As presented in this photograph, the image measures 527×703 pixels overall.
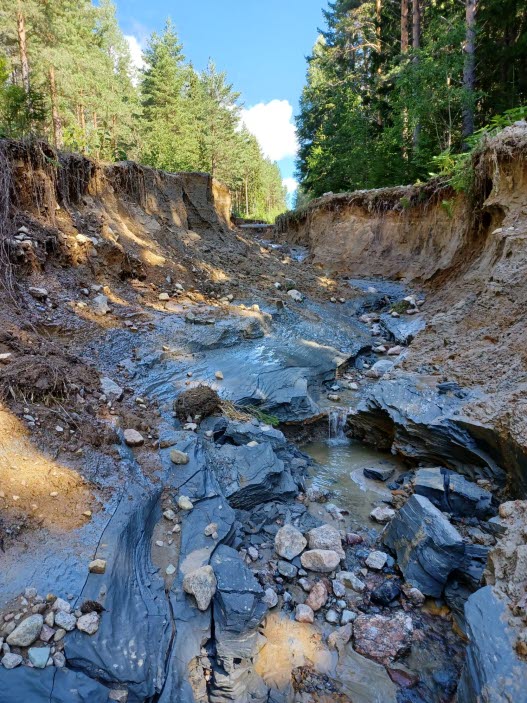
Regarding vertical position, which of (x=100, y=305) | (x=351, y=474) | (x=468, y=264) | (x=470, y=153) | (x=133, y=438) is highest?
(x=470, y=153)

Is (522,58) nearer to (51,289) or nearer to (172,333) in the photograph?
(172,333)

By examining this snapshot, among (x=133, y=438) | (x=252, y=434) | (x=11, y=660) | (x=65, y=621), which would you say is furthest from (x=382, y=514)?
(x=11, y=660)

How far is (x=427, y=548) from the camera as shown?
10.5 ft

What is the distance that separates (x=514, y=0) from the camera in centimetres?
1120

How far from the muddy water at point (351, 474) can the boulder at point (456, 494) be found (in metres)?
0.56

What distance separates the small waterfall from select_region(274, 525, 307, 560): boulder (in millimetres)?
2448

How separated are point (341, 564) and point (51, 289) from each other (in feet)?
20.6

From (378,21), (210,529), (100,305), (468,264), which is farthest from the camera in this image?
(378,21)

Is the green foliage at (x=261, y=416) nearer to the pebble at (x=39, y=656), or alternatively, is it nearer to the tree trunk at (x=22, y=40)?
the pebble at (x=39, y=656)

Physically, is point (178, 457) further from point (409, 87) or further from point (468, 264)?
point (409, 87)

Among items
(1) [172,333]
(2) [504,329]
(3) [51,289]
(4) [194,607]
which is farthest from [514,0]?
(4) [194,607]

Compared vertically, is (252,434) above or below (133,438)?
below

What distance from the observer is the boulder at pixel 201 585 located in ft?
8.62

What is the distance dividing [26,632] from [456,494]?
148 inches
